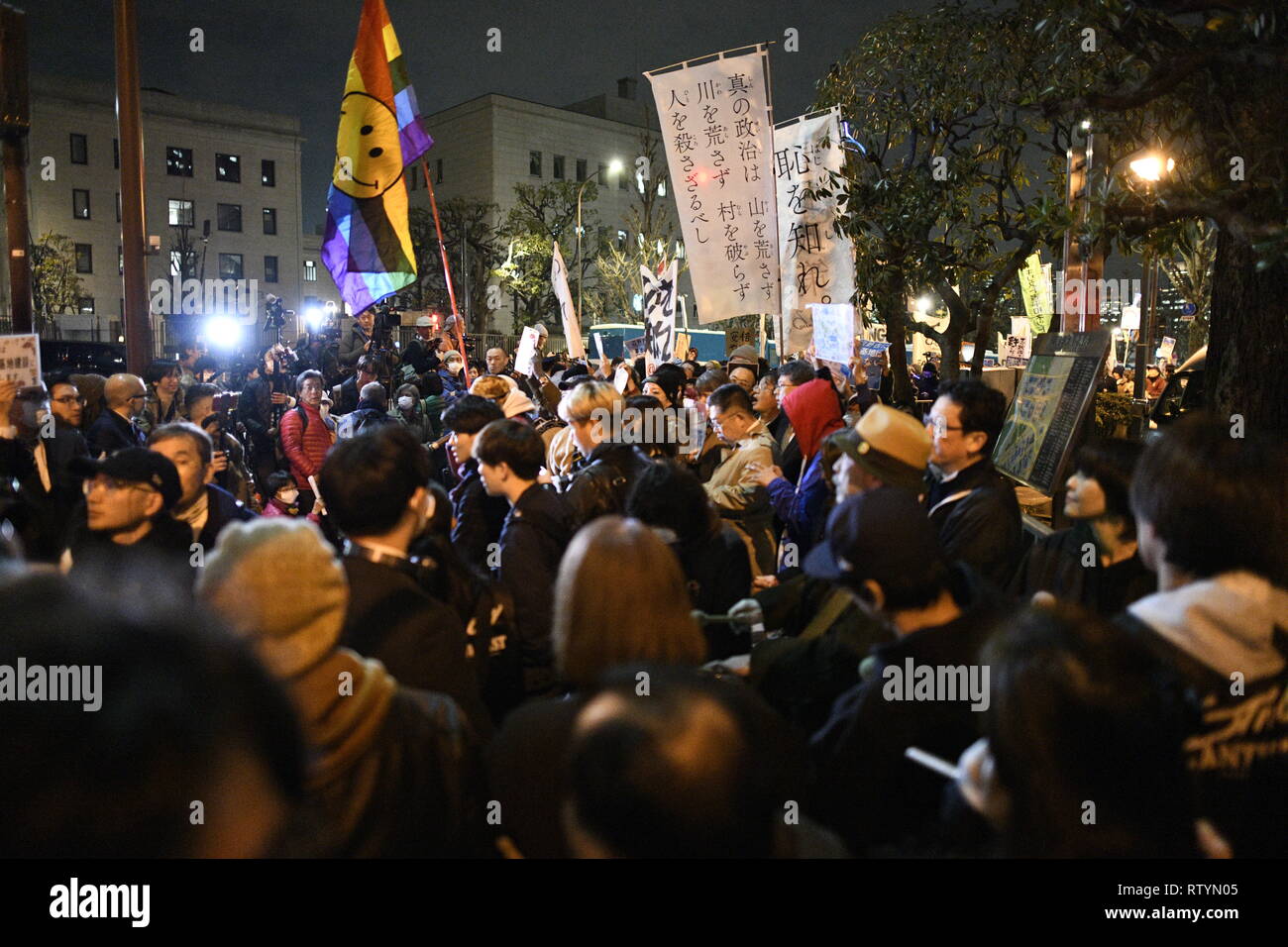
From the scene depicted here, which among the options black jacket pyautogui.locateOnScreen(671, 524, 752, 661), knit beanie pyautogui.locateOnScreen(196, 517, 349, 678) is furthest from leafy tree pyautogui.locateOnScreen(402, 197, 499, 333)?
knit beanie pyautogui.locateOnScreen(196, 517, 349, 678)

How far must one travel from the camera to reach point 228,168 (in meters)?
55.0

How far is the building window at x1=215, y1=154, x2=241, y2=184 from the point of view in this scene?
54531 mm

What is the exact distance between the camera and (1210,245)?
22.5 metres

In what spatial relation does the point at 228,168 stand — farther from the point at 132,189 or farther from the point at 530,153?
the point at 132,189

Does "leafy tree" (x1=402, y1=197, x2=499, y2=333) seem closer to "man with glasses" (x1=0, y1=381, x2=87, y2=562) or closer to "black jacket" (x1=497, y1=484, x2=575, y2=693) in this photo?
"man with glasses" (x1=0, y1=381, x2=87, y2=562)

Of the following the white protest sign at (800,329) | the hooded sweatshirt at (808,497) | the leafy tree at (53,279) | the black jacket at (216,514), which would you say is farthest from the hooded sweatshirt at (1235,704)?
the leafy tree at (53,279)

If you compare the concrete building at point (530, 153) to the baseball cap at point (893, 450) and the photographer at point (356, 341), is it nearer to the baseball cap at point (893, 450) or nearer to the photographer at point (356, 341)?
the photographer at point (356, 341)

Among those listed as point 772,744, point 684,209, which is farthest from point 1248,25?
point 684,209

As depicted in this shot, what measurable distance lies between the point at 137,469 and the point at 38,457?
2.39 metres

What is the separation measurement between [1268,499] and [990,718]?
3.99ft

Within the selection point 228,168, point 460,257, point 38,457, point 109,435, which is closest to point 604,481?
point 38,457

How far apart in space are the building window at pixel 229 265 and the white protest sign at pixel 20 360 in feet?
181

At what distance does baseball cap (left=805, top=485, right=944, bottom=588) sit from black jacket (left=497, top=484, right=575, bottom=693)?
1.51 meters

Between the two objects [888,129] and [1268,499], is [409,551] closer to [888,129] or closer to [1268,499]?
[1268,499]
